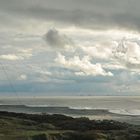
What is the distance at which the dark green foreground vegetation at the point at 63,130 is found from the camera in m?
79.6

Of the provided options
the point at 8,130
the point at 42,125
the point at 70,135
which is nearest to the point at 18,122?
the point at 42,125

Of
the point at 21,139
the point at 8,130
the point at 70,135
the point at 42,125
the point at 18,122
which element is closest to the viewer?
the point at 21,139

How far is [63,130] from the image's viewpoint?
91875mm

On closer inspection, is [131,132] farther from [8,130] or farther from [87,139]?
[8,130]

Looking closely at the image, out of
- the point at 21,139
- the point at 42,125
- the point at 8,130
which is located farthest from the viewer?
the point at 42,125

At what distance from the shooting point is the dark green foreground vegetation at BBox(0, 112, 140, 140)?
79562 millimetres

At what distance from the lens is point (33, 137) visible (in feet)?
256

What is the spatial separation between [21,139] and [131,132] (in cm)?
2475

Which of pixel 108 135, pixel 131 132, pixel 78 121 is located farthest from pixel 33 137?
pixel 78 121

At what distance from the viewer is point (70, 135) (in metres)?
82.6

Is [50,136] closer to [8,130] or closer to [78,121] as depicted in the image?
[8,130]

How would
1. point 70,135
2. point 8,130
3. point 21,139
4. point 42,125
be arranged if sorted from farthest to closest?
1. point 42,125
2. point 8,130
3. point 70,135
4. point 21,139

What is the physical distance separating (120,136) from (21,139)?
19.0 meters

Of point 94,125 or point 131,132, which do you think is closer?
point 131,132
